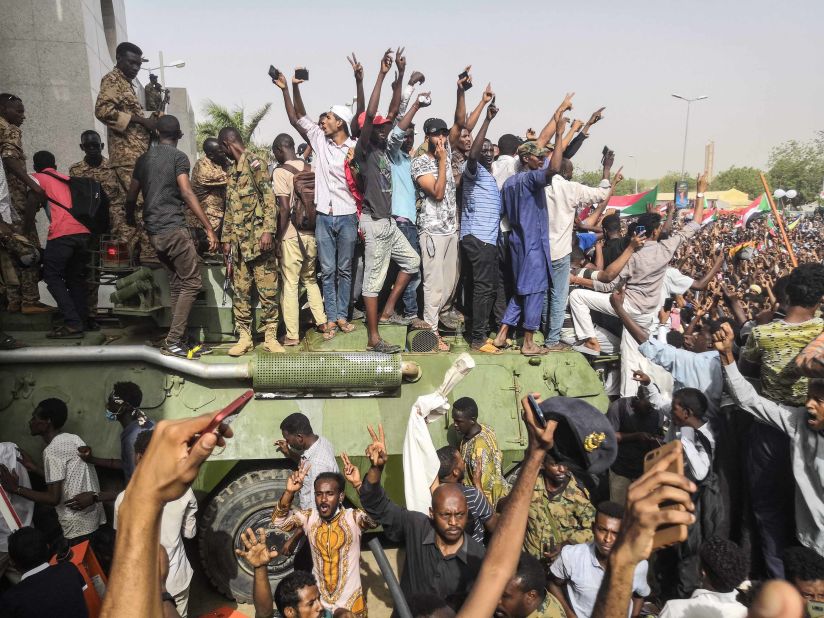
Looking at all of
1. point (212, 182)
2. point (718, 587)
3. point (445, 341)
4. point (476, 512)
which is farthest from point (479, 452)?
point (212, 182)

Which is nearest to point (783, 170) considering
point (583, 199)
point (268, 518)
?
Result: point (583, 199)

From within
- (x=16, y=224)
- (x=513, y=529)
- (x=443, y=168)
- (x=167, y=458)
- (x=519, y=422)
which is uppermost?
(x=443, y=168)

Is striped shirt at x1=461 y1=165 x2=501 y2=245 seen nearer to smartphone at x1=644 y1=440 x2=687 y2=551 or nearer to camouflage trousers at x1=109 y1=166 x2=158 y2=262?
camouflage trousers at x1=109 y1=166 x2=158 y2=262

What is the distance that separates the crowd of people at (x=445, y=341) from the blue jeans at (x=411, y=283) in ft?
0.06

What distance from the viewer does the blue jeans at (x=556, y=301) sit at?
6.20 metres

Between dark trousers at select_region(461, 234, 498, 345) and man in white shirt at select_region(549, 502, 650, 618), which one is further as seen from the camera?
dark trousers at select_region(461, 234, 498, 345)

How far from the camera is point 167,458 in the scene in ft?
4.93

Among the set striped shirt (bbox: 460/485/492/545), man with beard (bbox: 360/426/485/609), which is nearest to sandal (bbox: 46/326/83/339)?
man with beard (bbox: 360/426/485/609)

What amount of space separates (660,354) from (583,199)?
6.36 ft

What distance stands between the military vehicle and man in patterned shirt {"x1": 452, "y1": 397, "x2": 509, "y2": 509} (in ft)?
1.41

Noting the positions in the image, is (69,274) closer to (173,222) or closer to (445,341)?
(173,222)

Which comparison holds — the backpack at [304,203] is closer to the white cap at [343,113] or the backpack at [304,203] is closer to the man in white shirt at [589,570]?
the white cap at [343,113]

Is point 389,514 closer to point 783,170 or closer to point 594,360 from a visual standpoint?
point 594,360

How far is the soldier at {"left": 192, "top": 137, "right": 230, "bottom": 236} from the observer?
7.14m
